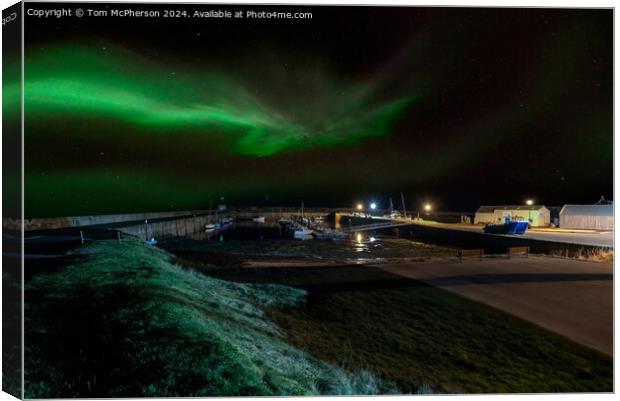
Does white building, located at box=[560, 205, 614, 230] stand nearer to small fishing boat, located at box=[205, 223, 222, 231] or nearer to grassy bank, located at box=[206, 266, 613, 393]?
grassy bank, located at box=[206, 266, 613, 393]

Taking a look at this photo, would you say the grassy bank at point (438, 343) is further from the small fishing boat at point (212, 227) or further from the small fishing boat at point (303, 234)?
the small fishing boat at point (212, 227)

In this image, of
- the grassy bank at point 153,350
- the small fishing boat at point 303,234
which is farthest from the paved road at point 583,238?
the small fishing boat at point 303,234

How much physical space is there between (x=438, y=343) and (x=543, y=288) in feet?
24.7

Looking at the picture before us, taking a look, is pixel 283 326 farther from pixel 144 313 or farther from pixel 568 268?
pixel 568 268

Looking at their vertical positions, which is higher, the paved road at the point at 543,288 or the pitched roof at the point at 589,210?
the pitched roof at the point at 589,210

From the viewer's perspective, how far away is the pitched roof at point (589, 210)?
1561 inches

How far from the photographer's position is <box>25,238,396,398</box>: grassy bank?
7102 mm

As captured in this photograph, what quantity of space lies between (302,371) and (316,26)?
7.37 metres

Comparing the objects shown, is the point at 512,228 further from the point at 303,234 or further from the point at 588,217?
the point at 303,234

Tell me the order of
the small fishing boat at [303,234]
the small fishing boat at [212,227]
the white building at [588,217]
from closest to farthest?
the white building at [588,217], the small fishing boat at [303,234], the small fishing boat at [212,227]

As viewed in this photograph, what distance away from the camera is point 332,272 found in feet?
68.5

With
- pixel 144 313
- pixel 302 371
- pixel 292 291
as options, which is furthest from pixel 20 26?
pixel 292 291

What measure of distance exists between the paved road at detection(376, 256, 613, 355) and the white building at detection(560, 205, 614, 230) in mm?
22155

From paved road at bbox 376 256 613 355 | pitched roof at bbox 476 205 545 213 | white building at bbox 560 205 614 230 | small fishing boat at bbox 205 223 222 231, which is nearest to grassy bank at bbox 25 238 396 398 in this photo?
paved road at bbox 376 256 613 355
